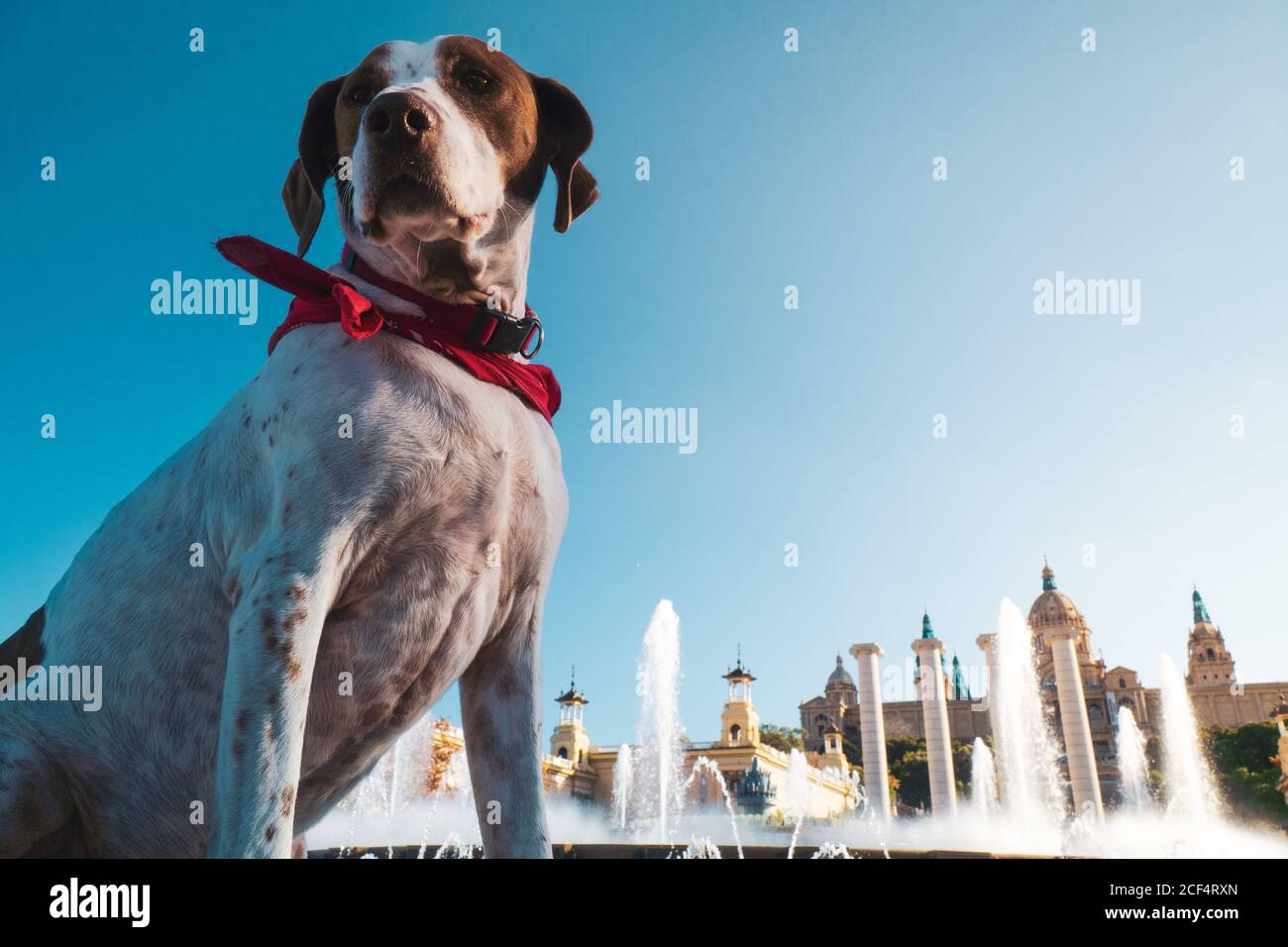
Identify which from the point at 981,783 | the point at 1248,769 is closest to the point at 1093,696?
the point at 1248,769

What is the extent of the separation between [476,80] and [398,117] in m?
0.39

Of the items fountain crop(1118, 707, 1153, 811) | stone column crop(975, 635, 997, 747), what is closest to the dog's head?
stone column crop(975, 635, 997, 747)

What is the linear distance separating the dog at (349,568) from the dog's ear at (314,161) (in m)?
0.12

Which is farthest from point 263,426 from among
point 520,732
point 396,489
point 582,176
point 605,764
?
point 605,764

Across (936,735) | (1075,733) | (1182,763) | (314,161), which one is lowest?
(1182,763)

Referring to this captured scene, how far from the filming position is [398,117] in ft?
6.40

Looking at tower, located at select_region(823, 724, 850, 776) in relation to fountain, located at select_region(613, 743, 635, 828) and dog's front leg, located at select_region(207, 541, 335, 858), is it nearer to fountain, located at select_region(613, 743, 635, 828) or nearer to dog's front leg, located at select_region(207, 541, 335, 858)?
fountain, located at select_region(613, 743, 635, 828)

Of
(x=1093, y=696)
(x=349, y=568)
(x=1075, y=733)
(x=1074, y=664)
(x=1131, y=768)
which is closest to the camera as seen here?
(x=349, y=568)

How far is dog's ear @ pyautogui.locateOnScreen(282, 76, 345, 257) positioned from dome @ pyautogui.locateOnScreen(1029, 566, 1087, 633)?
344ft

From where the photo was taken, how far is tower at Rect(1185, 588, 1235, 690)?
304 ft

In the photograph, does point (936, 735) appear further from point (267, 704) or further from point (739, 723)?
point (267, 704)

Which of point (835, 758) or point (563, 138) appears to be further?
point (835, 758)

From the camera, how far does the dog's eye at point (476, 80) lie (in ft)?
7.36

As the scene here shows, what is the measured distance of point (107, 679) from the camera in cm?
205
